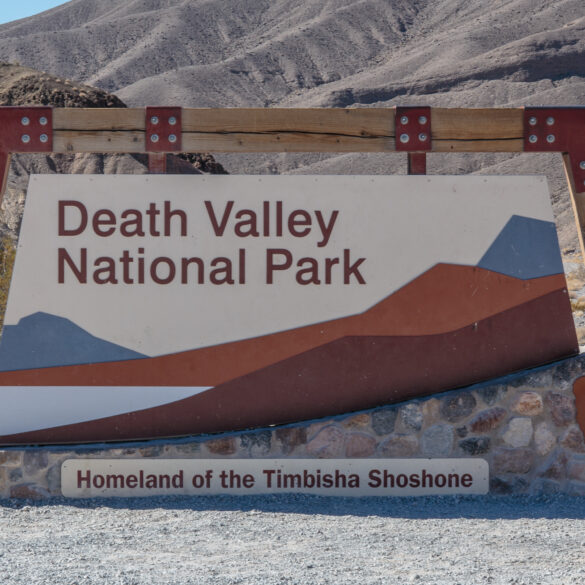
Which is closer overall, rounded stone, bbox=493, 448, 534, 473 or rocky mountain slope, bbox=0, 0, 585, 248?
rounded stone, bbox=493, 448, 534, 473

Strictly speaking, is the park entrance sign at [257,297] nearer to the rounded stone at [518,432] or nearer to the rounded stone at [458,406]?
the rounded stone at [458,406]

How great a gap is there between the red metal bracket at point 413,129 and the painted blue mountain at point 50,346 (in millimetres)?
2187

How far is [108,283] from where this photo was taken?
18.2 ft

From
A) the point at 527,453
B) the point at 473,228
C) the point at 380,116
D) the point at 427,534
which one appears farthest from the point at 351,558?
the point at 380,116

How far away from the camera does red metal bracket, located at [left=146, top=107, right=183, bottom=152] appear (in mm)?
5504

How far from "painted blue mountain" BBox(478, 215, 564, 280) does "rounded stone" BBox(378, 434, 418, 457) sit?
121 centimetres

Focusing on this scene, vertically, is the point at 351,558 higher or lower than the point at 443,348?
lower

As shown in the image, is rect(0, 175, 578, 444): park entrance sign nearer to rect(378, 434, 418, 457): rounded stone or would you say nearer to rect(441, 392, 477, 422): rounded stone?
rect(441, 392, 477, 422): rounded stone

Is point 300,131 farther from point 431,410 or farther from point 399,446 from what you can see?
point 399,446

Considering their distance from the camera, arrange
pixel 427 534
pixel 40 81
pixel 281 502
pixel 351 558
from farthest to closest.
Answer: pixel 40 81, pixel 281 502, pixel 427 534, pixel 351 558

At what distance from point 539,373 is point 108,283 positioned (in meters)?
→ 2.81

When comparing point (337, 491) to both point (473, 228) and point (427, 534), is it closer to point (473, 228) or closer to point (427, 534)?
point (427, 534)

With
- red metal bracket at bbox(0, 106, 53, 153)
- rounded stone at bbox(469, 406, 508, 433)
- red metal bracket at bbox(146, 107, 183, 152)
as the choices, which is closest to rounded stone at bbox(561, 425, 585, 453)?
rounded stone at bbox(469, 406, 508, 433)

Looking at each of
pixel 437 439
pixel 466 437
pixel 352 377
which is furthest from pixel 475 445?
pixel 352 377
